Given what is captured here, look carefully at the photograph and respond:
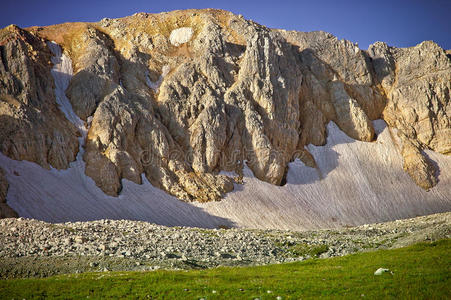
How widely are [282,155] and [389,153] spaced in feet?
104

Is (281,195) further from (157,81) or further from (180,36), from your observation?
(180,36)

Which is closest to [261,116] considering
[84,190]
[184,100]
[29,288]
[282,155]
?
[282,155]

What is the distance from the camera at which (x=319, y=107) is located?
108m

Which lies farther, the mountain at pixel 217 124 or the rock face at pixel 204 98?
the rock face at pixel 204 98

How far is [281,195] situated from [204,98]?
2620 centimetres

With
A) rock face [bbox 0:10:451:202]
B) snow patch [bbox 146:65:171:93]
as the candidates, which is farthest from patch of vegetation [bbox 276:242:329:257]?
snow patch [bbox 146:65:171:93]

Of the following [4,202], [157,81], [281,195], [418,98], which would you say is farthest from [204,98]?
[418,98]

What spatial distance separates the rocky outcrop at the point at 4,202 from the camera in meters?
55.2

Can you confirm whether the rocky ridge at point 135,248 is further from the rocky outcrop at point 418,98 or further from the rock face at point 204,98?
the rocky outcrop at point 418,98

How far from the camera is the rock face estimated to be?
74125 mm

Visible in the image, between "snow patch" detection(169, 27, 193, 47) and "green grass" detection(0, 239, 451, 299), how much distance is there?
81896 millimetres

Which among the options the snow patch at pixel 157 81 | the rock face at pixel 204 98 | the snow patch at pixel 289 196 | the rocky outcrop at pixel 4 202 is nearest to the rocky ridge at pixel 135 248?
the rocky outcrop at pixel 4 202

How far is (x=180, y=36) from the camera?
4048 inches

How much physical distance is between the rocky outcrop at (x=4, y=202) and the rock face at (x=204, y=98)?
6.39 metres
